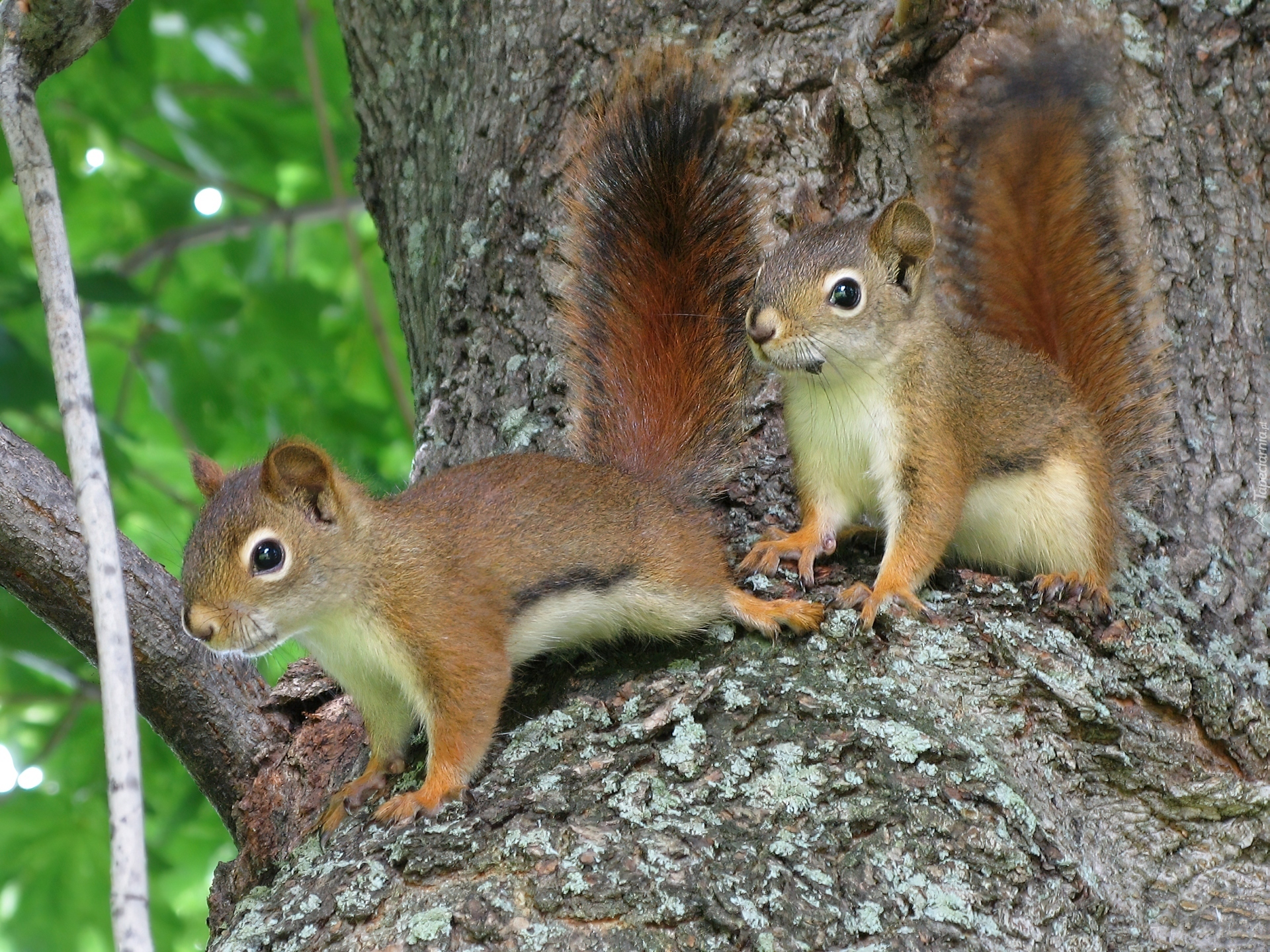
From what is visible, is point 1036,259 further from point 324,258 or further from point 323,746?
point 324,258

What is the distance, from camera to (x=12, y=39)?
155cm

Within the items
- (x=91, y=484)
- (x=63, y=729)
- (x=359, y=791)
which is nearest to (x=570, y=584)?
(x=359, y=791)

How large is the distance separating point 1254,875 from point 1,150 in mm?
3431

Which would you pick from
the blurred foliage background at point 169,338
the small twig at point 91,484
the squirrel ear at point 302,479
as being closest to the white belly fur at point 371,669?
the squirrel ear at point 302,479

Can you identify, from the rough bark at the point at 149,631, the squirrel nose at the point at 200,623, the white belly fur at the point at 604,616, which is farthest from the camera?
the white belly fur at the point at 604,616

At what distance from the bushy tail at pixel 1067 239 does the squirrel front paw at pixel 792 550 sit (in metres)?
0.61

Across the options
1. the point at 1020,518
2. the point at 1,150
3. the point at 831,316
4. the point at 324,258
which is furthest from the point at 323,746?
the point at 324,258

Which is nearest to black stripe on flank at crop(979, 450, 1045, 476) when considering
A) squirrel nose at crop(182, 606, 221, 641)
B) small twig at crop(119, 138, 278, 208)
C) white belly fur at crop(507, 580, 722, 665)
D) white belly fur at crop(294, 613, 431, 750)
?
white belly fur at crop(507, 580, 722, 665)

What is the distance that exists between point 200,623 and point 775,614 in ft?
3.01

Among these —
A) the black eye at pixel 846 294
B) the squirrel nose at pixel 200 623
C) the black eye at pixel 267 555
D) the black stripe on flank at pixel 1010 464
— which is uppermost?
the black eye at pixel 846 294

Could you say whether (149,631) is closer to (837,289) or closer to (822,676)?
(822,676)

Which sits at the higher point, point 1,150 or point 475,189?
point 1,150

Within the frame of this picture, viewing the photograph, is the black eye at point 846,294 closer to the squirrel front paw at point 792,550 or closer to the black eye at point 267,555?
the squirrel front paw at point 792,550

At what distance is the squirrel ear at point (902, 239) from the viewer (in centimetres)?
222
